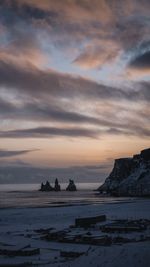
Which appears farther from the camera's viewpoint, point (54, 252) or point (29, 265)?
point (54, 252)

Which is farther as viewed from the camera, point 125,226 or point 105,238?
point 125,226

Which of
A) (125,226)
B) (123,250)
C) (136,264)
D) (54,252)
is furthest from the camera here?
(125,226)

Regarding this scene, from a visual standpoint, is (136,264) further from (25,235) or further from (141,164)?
(141,164)

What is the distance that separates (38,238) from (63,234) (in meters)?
2.41

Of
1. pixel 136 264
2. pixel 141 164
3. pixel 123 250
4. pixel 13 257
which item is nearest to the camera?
pixel 136 264

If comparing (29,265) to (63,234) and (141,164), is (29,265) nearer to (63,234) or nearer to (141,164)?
(63,234)

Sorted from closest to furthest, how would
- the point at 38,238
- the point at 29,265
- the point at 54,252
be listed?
the point at 29,265 → the point at 54,252 → the point at 38,238

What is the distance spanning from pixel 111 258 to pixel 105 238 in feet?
47.4

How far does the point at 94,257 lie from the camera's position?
20766 millimetres

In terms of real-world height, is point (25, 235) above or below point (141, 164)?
below

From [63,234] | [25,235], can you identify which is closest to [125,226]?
[63,234]

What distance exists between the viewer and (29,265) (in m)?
25.2

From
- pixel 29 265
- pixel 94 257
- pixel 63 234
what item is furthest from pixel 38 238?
pixel 94 257

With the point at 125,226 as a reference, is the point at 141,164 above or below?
above
